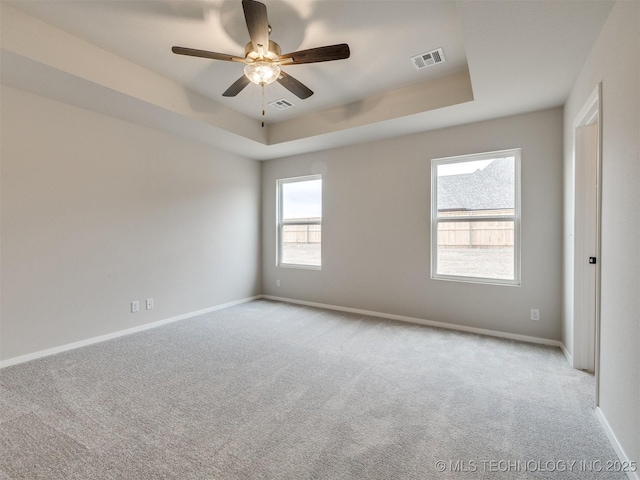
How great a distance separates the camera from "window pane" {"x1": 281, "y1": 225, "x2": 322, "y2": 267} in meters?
4.98

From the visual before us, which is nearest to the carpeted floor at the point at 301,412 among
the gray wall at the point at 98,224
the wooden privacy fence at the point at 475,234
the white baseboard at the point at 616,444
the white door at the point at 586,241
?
the white baseboard at the point at 616,444

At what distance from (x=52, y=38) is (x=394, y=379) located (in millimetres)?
3906

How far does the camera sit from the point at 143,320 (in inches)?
147

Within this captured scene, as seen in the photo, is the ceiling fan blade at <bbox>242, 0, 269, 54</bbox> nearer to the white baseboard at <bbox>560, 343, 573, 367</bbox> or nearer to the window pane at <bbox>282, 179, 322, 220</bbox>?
the window pane at <bbox>282, 179, 322, 220</bbox>

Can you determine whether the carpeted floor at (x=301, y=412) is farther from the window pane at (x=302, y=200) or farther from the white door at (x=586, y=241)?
the window pane at (x=302, y=200)

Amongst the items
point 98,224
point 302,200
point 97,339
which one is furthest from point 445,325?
point 98,224

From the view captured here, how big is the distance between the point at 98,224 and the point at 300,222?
2827mm

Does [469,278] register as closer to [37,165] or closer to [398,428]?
[398,428]

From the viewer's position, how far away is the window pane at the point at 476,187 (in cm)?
349

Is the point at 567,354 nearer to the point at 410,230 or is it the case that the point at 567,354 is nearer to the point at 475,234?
the point at 475,234

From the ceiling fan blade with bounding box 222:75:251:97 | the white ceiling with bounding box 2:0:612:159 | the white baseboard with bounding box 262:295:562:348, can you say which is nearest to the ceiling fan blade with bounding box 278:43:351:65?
the white ceiling with bounding box 2:0:612:159

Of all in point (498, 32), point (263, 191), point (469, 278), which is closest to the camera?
point (498, 32)

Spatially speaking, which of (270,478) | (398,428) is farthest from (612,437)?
(270,478)

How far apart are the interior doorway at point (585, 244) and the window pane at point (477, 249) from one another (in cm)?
87
